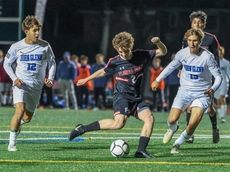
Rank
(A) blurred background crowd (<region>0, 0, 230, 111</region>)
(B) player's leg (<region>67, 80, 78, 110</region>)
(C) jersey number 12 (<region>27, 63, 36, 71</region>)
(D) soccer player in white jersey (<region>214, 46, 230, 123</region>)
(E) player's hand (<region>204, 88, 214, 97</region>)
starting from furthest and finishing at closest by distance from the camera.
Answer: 1. (A) blurred background crowd (<region>0, 0, 230, 111</region>)
2. (B) player's leg (<region>67, 80, 78, 110</region>)
3. (D) soccer player in white jersey (<region>214, 46, 230, 123</region>)
4. (C) jersey number 12 (<region>27, 63, 36, 71</region>)
5. (E) player's hand (<region>204, 88, 214, 97</region>)

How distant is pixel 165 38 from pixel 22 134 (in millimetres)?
27460

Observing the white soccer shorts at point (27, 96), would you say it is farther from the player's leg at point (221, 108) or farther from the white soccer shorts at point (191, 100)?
the player's leg at point (221, 108)

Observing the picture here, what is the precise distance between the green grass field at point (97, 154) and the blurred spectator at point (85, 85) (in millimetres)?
12612

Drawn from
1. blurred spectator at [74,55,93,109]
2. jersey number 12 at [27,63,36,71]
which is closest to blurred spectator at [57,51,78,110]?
blurred spectator at [74,55,93,109]

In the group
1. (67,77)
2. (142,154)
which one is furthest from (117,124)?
(67,77)

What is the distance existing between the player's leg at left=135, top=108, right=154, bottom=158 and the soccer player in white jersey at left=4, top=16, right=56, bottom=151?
178cm

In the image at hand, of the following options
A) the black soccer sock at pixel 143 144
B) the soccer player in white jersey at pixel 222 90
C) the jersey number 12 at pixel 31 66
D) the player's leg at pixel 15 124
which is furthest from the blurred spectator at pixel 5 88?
the black soccer sock at pixel 143 144

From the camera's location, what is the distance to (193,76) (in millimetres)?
14648

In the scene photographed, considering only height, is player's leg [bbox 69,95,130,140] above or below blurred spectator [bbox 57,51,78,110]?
above

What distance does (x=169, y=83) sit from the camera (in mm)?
33281

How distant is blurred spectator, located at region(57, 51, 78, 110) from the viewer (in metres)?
32.6

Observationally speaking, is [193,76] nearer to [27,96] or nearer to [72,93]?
[27,96]

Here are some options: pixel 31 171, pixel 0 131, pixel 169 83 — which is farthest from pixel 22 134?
pixel 169 83

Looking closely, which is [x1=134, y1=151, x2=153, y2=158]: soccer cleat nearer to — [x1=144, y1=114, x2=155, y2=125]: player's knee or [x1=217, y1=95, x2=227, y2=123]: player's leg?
[x1=144, y1=114, x2=155, y2=125]: player's knee
